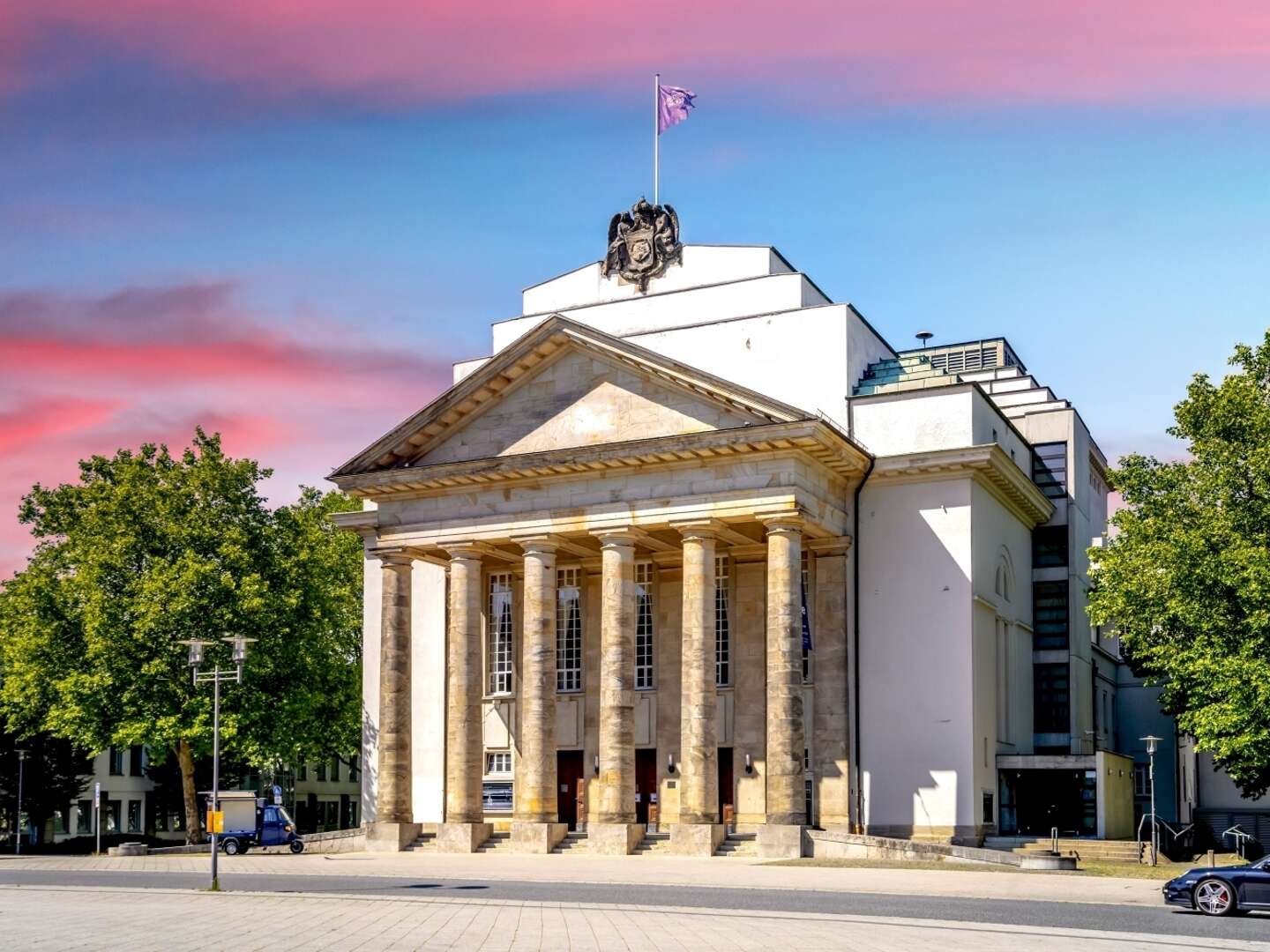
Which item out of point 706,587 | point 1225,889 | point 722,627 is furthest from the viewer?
point 722,627

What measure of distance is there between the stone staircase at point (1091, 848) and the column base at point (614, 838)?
37.2 feet

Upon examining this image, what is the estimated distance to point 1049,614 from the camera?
62.2 meters

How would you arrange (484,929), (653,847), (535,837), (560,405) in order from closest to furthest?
(484,929) → (653,847) → (535,837) → (560,405)

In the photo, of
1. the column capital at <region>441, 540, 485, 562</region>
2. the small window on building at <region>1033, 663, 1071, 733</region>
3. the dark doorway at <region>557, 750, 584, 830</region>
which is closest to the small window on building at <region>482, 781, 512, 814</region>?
the dark doorway at <region>557, 750, 584, 830</region>

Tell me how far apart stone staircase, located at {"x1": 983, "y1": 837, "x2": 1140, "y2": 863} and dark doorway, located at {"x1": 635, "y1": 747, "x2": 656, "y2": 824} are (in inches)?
468

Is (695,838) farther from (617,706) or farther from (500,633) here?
(500,633)

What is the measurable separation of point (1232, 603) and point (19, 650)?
155 ft

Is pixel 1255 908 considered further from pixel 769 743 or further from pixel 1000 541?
pixel 1000 541

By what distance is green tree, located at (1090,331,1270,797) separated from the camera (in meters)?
44.8

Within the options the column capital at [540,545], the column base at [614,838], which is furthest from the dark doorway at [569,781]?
the column capital at [540,545]

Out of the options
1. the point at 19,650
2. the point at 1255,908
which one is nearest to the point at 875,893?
the point at 1255,908

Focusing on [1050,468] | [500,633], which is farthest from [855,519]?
[500,633]

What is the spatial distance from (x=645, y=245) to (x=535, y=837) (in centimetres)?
2293

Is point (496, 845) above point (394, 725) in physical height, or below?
below
